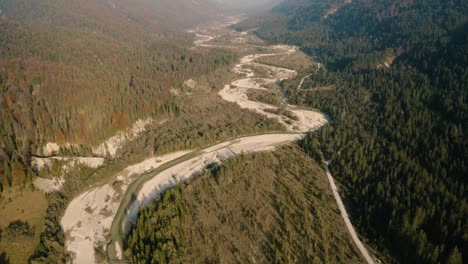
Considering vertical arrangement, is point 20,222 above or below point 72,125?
Result: below

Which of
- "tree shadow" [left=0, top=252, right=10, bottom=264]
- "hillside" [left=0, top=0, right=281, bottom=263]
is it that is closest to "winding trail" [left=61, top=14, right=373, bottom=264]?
"hillside" [left=0, top=0, right=281, bottom=263]

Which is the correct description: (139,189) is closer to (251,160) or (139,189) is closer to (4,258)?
(4,258)

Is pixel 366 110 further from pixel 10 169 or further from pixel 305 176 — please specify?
pixel 10 169

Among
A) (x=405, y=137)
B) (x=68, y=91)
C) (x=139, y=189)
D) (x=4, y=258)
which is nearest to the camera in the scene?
(x=4, y=258)

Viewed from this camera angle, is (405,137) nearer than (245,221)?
No

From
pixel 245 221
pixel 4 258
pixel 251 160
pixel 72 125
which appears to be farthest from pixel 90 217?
pixel 251 160

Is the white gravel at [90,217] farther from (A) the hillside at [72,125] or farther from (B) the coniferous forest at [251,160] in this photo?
(A) the hillside at [72,125]

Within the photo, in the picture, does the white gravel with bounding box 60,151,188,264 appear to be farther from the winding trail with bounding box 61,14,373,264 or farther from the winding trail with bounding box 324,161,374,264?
the winding trail with bounding box 324,161,374,264

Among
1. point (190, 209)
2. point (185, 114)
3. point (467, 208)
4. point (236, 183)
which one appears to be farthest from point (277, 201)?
point (185, 114)
